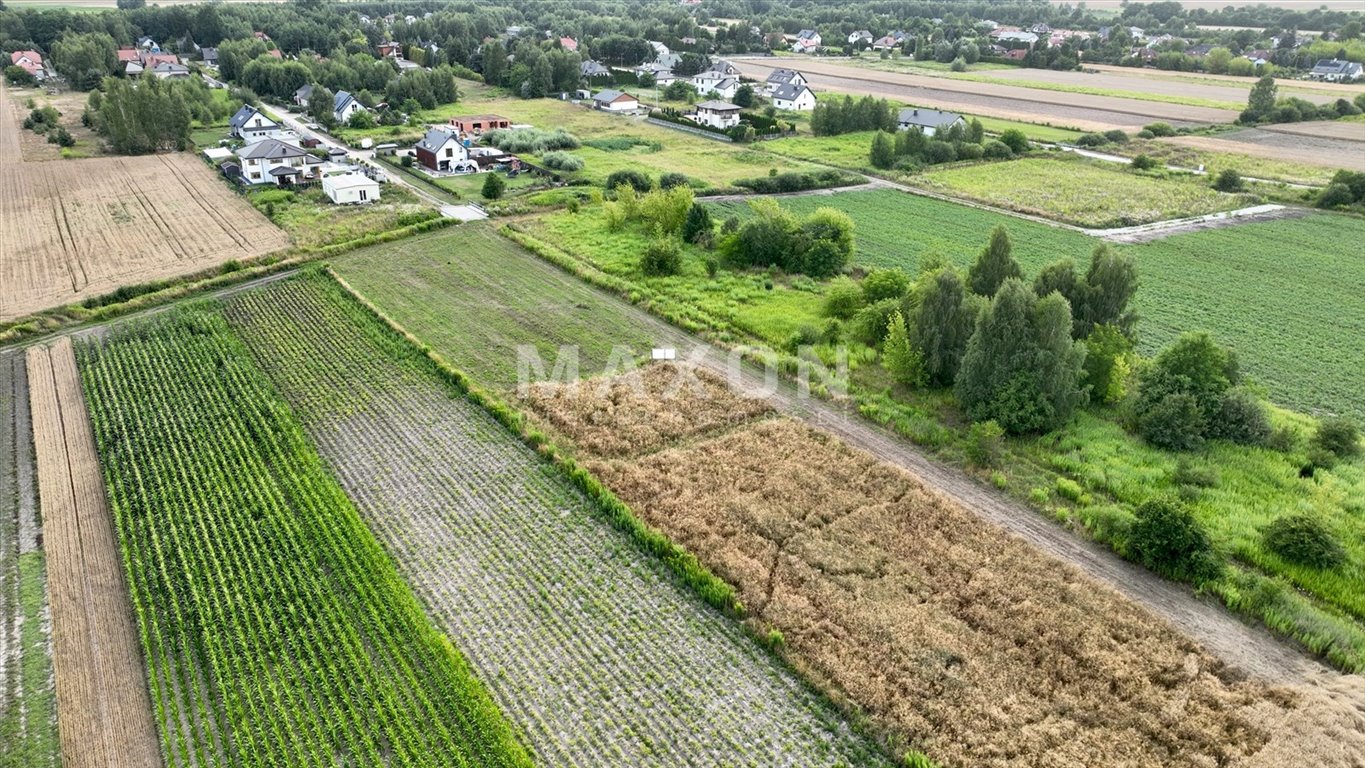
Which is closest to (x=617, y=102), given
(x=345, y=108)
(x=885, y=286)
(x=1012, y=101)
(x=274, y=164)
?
(x=345, y=108)

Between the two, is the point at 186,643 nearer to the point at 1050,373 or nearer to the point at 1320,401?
the point at 1050,373

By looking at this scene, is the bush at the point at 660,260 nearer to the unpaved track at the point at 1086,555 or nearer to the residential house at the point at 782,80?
the unpaved track at the point at 1086,555

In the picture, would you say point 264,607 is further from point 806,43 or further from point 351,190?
point 806,43

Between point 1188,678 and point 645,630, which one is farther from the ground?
point 1188,678

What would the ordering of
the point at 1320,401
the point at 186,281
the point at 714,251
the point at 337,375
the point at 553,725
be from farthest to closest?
1. the point at 714,251
2. the point at 186,281
3. the point at 337,375
4. the point at 1320,401
5. the point at 553,725

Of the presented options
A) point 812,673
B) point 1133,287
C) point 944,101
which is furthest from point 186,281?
point 944,101

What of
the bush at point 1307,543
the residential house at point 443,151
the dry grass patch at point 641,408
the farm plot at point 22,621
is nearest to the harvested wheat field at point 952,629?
the dry grass patch at point 641,408

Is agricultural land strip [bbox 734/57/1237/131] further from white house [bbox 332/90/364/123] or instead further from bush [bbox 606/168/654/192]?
white house [bbox 332/90/364/123]
